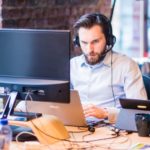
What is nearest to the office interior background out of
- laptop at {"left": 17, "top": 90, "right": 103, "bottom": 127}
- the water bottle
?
laptop at {"left": 17, "top": 90, "right": 103, "bottom": 127}

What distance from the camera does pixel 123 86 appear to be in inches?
107

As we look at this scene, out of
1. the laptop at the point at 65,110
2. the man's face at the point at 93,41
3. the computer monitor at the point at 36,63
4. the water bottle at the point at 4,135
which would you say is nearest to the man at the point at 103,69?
the man's face at the point at 93,41

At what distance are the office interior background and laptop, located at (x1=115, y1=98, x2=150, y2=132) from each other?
1.24 m

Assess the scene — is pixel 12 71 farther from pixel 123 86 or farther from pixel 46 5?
pixel 46 5

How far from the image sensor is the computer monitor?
1.92 meters

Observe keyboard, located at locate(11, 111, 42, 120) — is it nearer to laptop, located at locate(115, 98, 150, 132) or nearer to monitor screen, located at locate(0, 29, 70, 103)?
monitor screen, located at locate(0, 29, 70, 103)

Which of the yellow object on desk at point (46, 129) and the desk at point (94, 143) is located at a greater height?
the yellow object on desk at point (46, 129)

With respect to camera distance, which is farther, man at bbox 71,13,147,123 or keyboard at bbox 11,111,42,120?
man at bbox 71,13,147,123

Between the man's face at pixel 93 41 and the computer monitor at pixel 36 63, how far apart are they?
0.76m

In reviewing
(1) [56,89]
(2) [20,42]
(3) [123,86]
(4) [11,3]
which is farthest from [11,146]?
(4) [11,3]

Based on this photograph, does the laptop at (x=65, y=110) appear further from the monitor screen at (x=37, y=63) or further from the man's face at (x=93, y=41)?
the man's face at (x=93, y=41)

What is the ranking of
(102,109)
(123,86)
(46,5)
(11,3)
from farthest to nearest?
(46,5) < (11,3) < (123,86) < (102,109)

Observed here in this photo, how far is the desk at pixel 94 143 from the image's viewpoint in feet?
6.34

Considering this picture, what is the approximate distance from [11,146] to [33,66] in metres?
0.38
